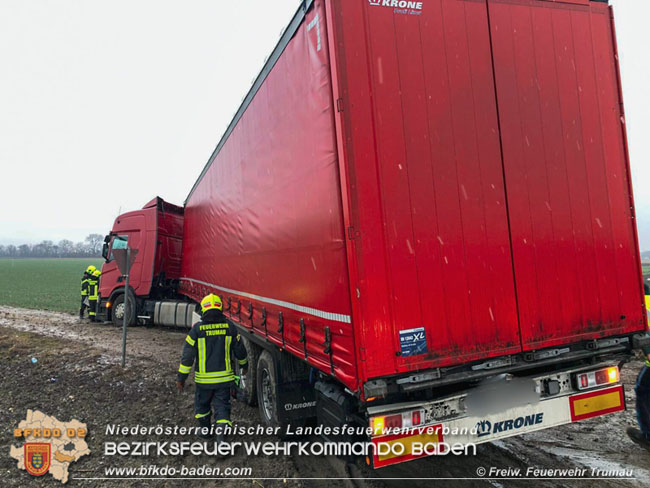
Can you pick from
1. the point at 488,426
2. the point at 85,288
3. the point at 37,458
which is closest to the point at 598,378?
the point at 488,426

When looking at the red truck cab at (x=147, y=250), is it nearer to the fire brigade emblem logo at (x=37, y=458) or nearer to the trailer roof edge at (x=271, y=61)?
the trailer roof edge at (x=271, y=61)

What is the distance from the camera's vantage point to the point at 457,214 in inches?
119

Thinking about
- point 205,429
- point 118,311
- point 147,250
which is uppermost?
point 147,250

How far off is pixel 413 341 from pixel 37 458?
4.17m

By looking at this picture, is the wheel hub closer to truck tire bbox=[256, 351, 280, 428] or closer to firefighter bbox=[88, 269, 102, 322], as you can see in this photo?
truck tire bbox=[256, 351, 280, 428]

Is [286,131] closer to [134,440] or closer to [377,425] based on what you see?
[377,425]

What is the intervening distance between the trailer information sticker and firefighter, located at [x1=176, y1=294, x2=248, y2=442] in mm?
2581

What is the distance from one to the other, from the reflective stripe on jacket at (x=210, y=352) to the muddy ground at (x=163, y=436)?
2.63ft

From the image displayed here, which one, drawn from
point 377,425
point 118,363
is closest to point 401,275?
point 377,425

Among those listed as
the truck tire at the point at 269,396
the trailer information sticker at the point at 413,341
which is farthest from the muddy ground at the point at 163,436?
the trailer information sticker at the point at 413,341

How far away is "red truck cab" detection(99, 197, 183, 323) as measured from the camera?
11969 millimetres

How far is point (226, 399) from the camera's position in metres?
4.75

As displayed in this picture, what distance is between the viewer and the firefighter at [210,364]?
4676 mm

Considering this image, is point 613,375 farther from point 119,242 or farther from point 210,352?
point 119,242
